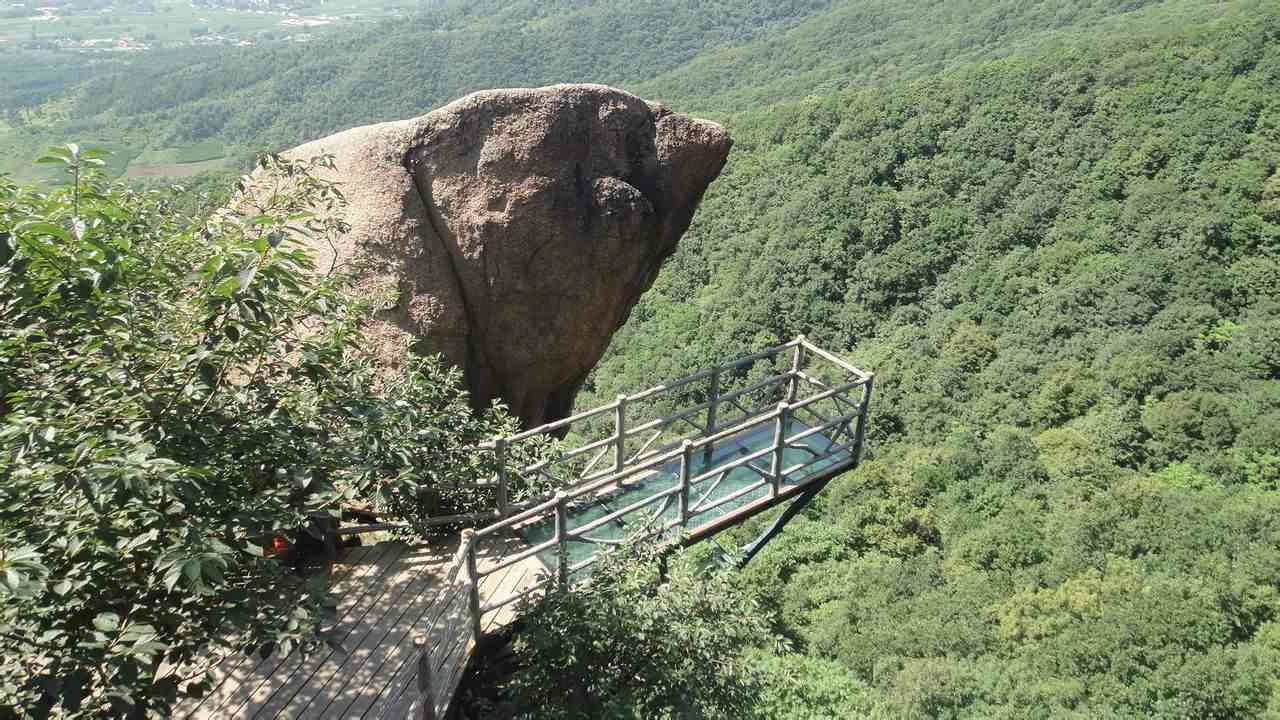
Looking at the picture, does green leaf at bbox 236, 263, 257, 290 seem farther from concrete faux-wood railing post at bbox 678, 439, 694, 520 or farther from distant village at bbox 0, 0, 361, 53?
distant village at bbox 0, 0, 361, 53

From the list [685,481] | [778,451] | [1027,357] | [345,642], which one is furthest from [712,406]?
[1027,357]

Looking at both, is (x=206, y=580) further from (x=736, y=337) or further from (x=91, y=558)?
(x=736, y=337)

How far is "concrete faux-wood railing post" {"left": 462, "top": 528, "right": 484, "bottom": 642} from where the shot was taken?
17.8ft

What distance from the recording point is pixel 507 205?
320 inches

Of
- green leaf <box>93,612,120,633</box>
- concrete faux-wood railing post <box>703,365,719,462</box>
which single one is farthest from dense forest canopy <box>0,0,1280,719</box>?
green leaf <box>93,612,120,633</box>

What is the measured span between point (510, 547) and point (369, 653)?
1.55m

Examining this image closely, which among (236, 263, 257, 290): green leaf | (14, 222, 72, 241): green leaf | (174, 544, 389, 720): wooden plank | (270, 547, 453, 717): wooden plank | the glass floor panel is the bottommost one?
the glass floor panel

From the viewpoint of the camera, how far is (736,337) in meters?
38.4

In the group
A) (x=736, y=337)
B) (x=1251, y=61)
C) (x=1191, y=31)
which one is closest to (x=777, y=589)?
(x=736, y=337)

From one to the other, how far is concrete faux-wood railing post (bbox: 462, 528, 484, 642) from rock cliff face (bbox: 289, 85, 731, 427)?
2.95m

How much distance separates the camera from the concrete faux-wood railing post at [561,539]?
5.86 metres

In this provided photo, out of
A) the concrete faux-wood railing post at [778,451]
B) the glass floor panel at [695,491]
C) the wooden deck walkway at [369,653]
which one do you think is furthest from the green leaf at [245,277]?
the concrete faux-wood railing post at [778,451]

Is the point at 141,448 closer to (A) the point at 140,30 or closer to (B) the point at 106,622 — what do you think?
(B) the point at 106,622

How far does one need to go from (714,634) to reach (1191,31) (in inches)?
1969
